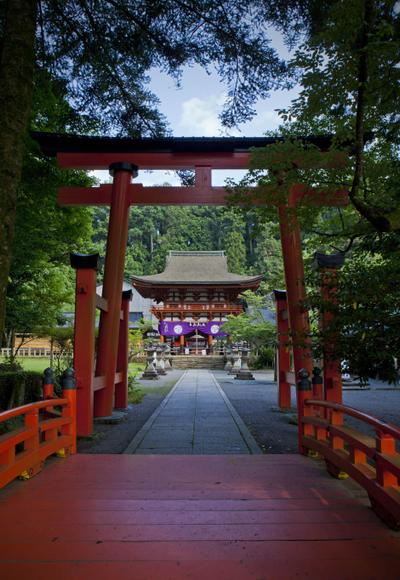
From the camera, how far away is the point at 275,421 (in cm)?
786

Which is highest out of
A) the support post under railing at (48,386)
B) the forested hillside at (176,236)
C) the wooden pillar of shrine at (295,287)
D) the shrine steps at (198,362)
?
the forested hillside at (176,236)

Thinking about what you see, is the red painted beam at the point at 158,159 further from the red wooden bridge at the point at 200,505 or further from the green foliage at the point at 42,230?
the red wooden bridge at the point at 200,505

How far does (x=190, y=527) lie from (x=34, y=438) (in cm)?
191

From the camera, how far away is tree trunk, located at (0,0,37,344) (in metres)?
4.43

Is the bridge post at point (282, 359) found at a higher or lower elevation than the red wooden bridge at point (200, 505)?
higher

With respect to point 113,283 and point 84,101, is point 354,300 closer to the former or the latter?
point 113,283

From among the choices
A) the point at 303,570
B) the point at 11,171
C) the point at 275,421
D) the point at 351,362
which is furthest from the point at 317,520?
the point at 275,421

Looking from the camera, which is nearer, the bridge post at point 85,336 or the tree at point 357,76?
the tree at point 357,76

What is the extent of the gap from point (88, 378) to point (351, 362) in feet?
12.3

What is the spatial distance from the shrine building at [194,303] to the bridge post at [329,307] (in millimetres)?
23735

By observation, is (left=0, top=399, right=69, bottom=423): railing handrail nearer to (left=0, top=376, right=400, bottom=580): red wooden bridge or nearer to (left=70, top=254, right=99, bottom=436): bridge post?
(left=0, top=376, right=400, bottom=580): red wooden bridge

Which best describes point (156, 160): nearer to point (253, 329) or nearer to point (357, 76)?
point (357, 76)

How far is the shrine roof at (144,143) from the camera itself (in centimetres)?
764

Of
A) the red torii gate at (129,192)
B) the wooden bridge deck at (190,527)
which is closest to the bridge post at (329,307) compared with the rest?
the red torii gate at (129,192)
